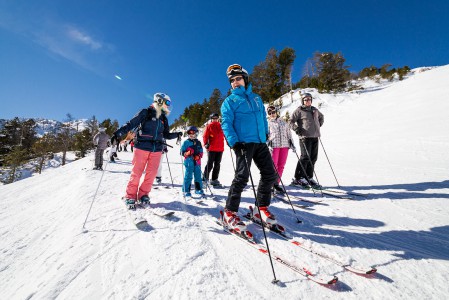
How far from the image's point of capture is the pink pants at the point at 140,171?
436 cm

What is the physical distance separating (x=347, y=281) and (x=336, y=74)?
39.4 m

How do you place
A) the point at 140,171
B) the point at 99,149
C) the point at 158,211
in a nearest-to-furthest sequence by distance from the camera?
the point at 158,211
the point at 140,171
the point at 99,149

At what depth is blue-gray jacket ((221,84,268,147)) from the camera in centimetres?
322

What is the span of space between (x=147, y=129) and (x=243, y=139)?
2.35m

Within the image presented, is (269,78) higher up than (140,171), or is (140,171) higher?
(269,78)

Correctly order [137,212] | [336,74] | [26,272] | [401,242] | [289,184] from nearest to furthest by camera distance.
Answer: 1. [26,272]
2. [401,242]
3. [137,212]
4. [289,184]
5. [336,74]

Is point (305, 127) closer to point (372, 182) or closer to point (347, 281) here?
point (372, 182)

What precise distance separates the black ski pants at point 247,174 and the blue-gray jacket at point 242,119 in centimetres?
16

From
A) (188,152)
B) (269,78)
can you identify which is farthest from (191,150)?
(269,78)

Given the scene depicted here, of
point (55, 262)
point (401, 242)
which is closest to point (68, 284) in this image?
point (55, 262)

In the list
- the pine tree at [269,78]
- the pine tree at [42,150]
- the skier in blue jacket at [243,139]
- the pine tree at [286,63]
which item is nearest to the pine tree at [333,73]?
the pine tree at [286,63]

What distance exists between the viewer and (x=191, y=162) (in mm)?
5270

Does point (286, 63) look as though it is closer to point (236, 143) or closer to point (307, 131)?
point (307, 131)

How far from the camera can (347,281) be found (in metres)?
2.00
